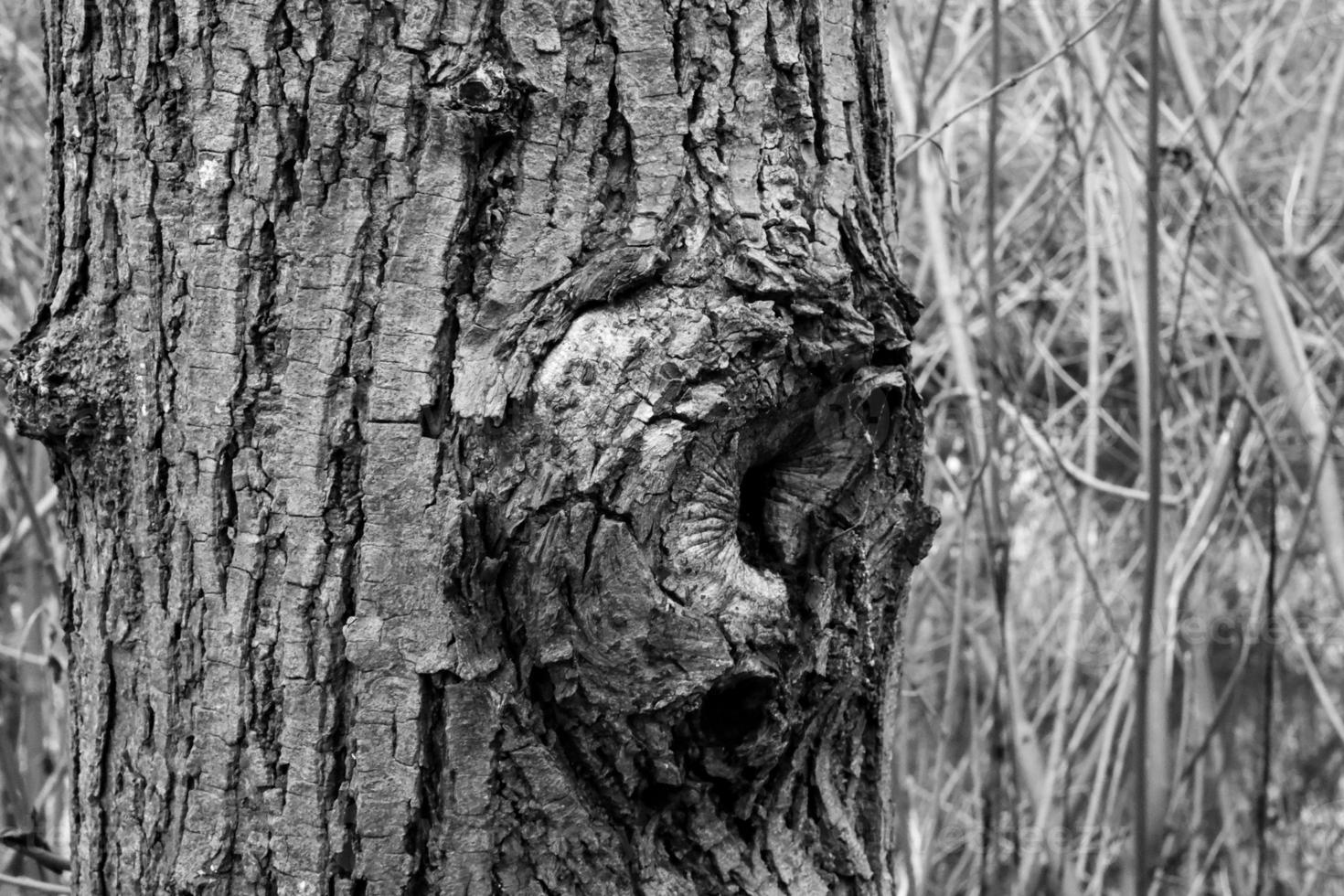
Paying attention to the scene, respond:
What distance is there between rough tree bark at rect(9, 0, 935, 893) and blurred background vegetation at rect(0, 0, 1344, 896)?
0.64 m

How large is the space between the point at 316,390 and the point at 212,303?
0.11 metres

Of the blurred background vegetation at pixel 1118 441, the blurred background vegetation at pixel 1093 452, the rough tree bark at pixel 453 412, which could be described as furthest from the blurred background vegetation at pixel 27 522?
the blurred background vegetation at pixel 1118 441

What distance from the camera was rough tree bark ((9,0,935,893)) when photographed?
0.83 m

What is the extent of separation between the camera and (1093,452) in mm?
2453

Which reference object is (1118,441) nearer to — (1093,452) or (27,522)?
(1093,452)

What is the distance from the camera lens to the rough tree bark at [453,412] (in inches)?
32.6

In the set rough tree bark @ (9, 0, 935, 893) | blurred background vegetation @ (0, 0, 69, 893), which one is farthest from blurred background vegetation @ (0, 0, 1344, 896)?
rough tree bark @ (9, 0, 935, 893)

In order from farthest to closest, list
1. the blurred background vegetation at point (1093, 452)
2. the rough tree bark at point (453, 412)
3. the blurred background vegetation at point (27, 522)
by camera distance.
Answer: the blurred background vegetation at point (1093, 452), the blurred background vegetation at point (27, 522), the rough tree bark at point (453, 412)

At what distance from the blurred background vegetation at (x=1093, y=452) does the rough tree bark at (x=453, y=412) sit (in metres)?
0.64

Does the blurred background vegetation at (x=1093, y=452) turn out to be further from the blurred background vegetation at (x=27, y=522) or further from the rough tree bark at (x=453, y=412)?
the rough tree bark at (x=453, y=412)

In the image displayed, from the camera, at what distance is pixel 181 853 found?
2.92 feet

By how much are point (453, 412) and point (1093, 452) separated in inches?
76.6

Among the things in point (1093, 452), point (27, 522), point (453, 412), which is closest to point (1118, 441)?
point (1093, 452)

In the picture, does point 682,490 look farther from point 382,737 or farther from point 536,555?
point 382,737
